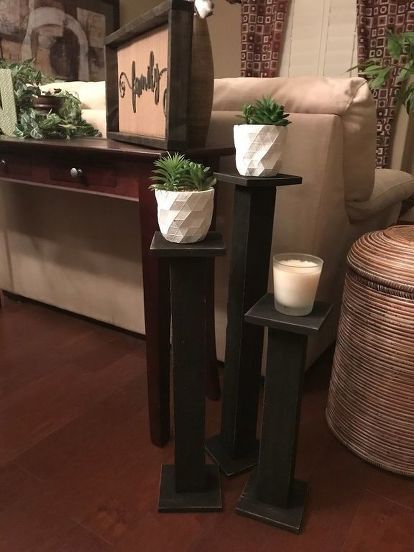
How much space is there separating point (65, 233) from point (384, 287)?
1.15 m

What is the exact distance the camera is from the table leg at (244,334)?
86 cm

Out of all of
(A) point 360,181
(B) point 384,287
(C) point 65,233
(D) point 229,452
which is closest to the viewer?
(B) point 384,287

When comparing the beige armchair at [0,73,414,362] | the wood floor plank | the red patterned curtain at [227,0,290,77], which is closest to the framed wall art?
the red patterned curtain at [227,0,290,77]

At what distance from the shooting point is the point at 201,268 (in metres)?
0.78

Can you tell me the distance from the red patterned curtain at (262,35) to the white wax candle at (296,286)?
3260 millimetres

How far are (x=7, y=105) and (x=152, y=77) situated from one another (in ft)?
1.84

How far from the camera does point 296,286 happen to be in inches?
29.9

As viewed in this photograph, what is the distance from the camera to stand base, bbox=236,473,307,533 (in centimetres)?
86

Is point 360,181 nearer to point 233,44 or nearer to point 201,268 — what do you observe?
point 201,268

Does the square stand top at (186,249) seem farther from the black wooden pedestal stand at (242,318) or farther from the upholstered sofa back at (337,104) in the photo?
the upholstered sofa back at (337,104)

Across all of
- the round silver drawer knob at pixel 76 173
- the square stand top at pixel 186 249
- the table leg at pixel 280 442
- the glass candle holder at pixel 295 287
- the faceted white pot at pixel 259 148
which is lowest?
the table leg at pixel 280 442

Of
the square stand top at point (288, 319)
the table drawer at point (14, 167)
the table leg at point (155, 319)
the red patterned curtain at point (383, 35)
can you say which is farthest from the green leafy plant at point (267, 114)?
the red patterned curtain at point (383, 35)

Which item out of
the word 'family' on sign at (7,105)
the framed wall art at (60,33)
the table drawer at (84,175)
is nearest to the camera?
the table drawer at (84,175)

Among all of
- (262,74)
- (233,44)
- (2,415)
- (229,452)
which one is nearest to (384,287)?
(229,452)
